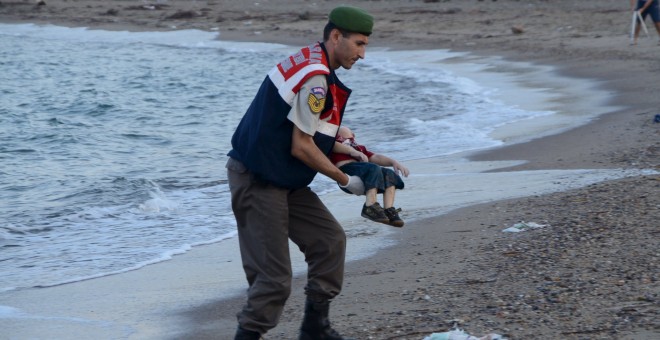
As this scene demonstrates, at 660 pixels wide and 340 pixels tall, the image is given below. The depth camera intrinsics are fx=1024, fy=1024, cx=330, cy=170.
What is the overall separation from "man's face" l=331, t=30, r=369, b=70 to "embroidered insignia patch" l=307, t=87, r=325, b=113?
220 millimetres

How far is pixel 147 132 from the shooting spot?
16125 millimetres

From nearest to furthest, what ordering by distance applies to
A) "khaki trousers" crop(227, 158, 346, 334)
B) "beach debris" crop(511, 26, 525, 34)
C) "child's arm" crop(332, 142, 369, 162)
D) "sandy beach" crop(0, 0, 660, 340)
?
"khaki trousers" crop(227, 158, 346, 334) → "child's arm" crop(332, 142, 369, 162) → "sandy beach" crop(0, 0, 660, 340) → "beach debris" crop(511, 26, 525, 34)

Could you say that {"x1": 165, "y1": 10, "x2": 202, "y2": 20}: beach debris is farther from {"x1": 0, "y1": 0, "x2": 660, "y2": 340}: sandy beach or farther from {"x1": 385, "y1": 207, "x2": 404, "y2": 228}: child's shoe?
{"x1": 385, "y1": 207, "x2": 404, "y2": 228}: child's shoe

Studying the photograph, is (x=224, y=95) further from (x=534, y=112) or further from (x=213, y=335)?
(x=213, y=335)

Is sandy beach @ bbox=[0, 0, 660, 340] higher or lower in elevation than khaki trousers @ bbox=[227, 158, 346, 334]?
lower

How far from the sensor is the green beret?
423 centimetres

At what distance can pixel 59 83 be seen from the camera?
2580cm

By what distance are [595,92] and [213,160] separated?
5.95 metres

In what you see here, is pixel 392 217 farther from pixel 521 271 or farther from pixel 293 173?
pixel 521 271

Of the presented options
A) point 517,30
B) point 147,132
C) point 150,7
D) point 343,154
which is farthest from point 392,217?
point 150,7

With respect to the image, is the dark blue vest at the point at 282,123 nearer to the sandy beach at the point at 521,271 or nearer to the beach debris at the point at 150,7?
the sandy beach at the point at 521,271

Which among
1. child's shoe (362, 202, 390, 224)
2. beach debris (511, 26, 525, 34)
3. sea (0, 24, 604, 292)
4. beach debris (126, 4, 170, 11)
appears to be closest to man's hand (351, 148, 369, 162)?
child's shoe (362, 202, 390, 224)

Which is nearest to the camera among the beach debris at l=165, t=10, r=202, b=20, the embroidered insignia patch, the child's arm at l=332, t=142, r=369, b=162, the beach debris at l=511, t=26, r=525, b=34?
the embroidered insignia patch

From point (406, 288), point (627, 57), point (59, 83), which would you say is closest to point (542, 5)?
point (627, 57)
